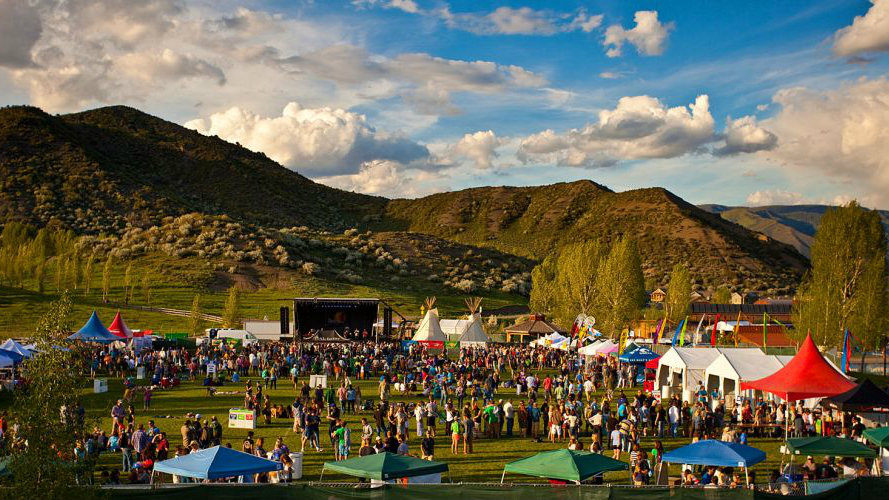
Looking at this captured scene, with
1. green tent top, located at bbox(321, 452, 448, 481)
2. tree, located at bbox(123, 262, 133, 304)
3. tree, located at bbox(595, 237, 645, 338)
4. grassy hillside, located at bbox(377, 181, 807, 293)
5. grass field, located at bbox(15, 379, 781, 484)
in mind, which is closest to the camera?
Answer: green tent top, located at bbox(321, 452, 448, 481)

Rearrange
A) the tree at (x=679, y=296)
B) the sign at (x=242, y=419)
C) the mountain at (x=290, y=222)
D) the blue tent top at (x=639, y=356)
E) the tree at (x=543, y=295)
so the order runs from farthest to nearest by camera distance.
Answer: the mountain at (x=290, y=222) < the tree at (x=543, y=295) < the tree at (x=679, y=296) < the blue tent top at (x=639, y=356) < the sign at (x=242, y=419)

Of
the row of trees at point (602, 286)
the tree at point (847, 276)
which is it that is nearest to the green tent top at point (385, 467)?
the tree at point (847, 276)

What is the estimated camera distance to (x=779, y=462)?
21.6 metres

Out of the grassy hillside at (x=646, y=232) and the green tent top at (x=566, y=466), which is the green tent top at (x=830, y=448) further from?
the grassy hillside at (x=646, y=232)

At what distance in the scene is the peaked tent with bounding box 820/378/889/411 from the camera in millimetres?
22062

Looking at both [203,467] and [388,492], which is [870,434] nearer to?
[388,492]

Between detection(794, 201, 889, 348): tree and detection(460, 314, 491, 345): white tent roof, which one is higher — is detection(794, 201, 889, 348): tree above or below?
above

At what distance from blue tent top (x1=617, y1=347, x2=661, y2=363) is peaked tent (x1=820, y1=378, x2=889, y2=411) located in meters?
14.7

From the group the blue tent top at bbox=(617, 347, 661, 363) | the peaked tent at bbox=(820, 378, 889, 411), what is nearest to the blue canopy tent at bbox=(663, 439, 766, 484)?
the peaked tent at bbox=(820, 378, 889, 411)

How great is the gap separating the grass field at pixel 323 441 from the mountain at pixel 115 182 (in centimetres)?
9040

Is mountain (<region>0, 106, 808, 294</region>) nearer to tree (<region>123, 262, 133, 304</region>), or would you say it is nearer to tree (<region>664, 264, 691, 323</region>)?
tree (<region>123, 262, 133, 304</region>)

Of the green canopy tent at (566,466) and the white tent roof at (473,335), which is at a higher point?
the white tent roof at (473,335)

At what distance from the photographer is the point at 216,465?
14547 millimetres

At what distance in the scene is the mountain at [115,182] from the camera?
119812mm
